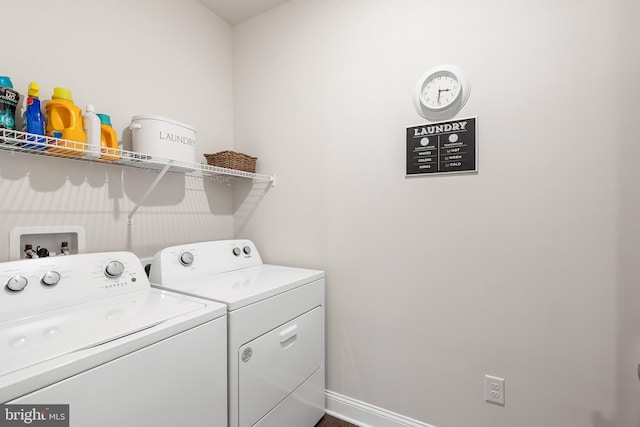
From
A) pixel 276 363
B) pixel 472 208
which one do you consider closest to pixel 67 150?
pixel 276 363

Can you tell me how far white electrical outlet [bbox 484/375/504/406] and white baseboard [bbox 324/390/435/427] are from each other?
350 millimetres

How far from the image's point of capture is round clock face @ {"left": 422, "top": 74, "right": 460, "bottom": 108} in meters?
1.42

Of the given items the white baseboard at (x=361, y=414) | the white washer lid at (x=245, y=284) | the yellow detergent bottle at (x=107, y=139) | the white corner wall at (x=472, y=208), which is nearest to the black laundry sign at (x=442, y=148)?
the white corner wall at (x=472, y=208)

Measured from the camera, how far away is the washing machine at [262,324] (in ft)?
3.84

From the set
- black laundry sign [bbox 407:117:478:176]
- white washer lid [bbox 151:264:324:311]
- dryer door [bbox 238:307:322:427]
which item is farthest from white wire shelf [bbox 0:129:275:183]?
black laundry sign [bbox 407:117:478:176]

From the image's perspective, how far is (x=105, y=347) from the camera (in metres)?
0.78

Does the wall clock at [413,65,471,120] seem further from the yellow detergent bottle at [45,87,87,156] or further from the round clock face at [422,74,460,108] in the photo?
the yellow detergent bottle at [45,87,87,156]

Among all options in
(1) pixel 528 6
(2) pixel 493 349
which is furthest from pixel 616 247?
(1) pixel 528 6

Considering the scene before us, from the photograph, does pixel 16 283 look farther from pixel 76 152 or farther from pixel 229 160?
pixel 229 160

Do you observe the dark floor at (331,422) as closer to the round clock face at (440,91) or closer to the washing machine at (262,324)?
the washing machine at (262,324)

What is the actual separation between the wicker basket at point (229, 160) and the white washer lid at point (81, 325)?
0.87 m

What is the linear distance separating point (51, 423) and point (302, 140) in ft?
5.26

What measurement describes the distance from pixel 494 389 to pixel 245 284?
123 centimetres

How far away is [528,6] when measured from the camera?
1.29 m
